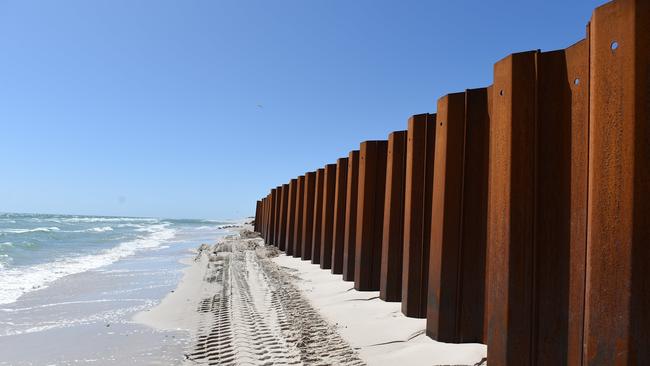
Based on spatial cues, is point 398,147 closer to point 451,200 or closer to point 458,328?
point 451,200

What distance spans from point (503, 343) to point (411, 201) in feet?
5.77

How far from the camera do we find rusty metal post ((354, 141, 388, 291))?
5746mm

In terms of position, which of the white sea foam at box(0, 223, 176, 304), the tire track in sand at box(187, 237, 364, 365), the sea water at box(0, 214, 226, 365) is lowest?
the white sea foam at box(0, 223, 176, 304)

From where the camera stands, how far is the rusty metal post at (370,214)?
18.9 feet

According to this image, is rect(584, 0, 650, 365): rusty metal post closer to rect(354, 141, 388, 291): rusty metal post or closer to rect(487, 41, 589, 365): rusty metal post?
rect(487, 41, 589, 365): rusty metal post

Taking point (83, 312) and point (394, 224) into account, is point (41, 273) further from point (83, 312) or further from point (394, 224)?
point (394, 224)

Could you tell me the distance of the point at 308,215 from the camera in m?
10.4

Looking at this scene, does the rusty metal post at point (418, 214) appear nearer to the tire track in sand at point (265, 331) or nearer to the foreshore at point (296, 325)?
the foreshore at point (296, 325)

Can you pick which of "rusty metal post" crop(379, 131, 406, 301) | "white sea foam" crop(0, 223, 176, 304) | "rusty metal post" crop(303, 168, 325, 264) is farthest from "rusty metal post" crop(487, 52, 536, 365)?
Result: "white sea foam" crop(0, 223, 176, 304)

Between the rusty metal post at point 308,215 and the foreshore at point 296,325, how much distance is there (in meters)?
1.86

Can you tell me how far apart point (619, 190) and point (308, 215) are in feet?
27.7

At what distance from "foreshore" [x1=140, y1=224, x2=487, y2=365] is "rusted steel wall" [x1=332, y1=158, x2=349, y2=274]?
0.85ft

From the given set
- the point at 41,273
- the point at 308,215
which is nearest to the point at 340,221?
the point at 308,215

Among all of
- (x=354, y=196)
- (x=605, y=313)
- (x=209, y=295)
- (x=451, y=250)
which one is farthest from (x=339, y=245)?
(x=605, y=313)
